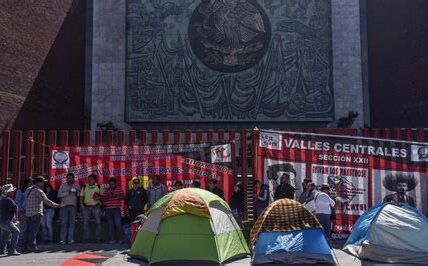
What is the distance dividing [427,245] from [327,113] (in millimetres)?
16008

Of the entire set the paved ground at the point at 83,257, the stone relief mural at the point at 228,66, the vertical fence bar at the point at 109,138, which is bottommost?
the paved ground at the point at 83,257

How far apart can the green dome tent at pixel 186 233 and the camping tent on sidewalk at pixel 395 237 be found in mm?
2721

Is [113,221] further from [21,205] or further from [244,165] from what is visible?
[244,165]

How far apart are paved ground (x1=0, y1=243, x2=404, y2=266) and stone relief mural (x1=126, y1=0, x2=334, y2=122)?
13.2 m

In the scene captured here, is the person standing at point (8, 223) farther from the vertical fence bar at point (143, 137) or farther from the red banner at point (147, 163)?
the vertical fence bar at point (143, 137)

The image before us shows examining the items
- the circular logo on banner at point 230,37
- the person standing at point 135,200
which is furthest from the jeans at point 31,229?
the circular logo on banner at point 230,37

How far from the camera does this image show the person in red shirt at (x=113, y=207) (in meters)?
14.0

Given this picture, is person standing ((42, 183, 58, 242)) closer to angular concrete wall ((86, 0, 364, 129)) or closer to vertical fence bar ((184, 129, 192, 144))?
vertical fence bar ((184, 129, 192, 144))

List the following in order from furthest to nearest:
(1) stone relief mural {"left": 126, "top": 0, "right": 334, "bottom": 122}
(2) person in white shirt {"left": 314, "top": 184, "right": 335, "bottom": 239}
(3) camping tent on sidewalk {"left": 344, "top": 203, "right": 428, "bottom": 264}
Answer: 1. (1) stone relief mural {"left": 126, "top": 0, "right": 334, "bottom": 122}
2. (2) person in white shirt {"left": 314, "top": 184, "right": 335, "bottom": 239}
3. (3) camping tent on sidewalk {"left": 344, "top": 203, "right": 428, "bottom": 264}

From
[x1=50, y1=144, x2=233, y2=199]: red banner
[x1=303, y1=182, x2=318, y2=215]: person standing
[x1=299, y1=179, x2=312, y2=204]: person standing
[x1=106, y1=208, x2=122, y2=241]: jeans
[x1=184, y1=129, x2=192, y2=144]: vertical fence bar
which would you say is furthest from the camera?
[x1=184, y1=129, x2=192, y2=144]: vertical fence bar

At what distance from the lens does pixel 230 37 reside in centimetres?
2633

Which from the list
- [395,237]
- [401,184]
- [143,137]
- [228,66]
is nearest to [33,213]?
[143,137]

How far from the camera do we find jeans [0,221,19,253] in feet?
40.0

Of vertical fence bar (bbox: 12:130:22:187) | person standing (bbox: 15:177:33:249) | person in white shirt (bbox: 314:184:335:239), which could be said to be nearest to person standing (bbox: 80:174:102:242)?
person standing (bbox: 15:177:33:249)
